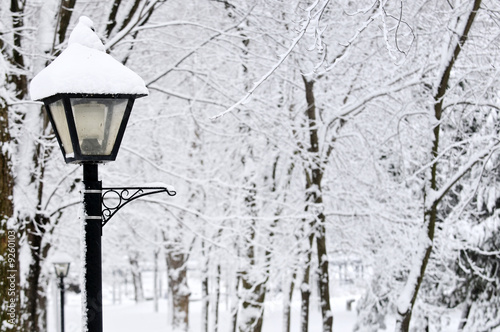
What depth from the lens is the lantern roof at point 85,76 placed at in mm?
3053

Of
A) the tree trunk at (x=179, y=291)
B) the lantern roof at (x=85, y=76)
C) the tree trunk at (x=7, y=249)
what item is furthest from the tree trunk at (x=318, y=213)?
the tree trunk at (x=179, y=291)

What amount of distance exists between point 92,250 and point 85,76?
870mm

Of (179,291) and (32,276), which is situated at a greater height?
(32,276)

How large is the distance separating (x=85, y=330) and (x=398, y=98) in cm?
808

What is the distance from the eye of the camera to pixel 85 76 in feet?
10.1

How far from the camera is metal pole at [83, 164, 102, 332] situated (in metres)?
3.07

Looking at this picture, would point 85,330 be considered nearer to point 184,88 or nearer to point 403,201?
point 403,201

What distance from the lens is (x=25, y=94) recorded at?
27.8 feet

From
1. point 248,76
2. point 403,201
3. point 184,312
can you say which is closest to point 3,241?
point 248,76

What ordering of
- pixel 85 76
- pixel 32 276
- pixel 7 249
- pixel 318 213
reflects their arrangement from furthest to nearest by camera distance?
pixel 318 213 → pixel 32 276 → pixel 7 249 → pixel 85 76

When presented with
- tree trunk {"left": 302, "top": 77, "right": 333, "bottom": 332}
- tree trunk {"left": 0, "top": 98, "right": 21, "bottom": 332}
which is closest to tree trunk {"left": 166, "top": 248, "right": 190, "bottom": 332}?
tree trunk {"left": 302, "top": 77, "right": 333, "bottom": 332}

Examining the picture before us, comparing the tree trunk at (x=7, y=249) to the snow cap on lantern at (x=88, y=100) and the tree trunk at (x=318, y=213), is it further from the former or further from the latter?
the tree trunk at (x=318, y=213)

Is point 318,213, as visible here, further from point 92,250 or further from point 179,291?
point 179,291

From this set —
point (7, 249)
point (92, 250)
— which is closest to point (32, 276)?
point (7, 249)
